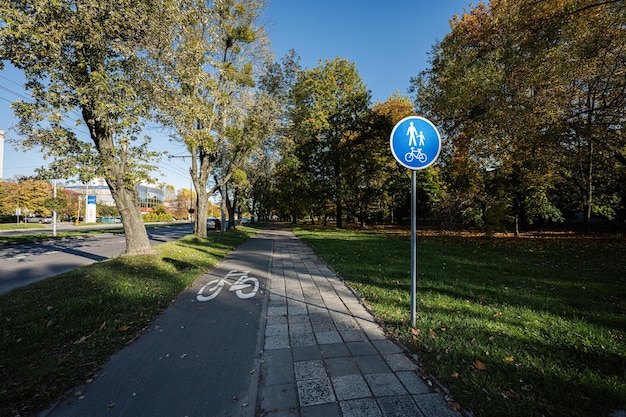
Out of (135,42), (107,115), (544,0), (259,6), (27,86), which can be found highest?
(259,6)

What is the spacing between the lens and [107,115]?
740 cm

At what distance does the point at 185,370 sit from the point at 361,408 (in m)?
1.86

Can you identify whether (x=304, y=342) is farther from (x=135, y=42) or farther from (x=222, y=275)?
(x=135, y=42)

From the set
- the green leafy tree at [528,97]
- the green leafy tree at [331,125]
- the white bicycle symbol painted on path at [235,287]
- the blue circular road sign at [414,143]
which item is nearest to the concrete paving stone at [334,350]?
the blue circular road sign at [414,143]

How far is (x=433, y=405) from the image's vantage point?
2387 mm

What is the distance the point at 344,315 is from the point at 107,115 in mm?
7624

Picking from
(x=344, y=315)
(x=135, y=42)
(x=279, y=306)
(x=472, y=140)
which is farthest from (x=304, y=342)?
(x=472, y=140)

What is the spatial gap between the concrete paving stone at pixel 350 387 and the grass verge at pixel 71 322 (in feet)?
8.39

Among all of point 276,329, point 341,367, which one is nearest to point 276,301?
point 276,329

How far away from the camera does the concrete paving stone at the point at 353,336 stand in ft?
12.0

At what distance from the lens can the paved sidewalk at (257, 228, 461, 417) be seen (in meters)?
2.39

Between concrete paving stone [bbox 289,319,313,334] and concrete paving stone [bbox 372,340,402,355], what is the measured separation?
922mm

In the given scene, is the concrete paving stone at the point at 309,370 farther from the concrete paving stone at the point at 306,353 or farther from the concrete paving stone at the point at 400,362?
the concrete paving stone at the point at 400,362

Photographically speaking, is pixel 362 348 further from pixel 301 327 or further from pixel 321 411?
pixel 321 411
